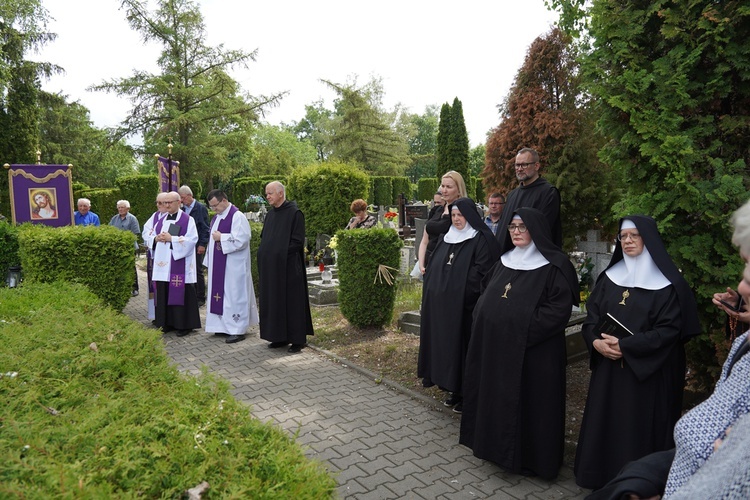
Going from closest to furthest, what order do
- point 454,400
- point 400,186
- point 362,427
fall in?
point 362,427 < point 454,400 < point 400,186

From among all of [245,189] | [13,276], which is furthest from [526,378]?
[245,189]

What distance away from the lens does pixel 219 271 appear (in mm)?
8094

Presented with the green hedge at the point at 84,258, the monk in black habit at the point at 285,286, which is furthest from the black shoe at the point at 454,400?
the green hedge at the point at 84,258

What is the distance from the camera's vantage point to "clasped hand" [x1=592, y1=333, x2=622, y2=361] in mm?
3428

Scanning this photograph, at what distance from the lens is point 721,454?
1324mm

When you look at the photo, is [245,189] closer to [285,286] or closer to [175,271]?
[175,271]

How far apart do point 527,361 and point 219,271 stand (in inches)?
209

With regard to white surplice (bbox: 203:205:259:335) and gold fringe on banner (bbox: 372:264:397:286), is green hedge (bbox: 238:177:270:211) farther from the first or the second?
gold fringe on banner (bbox: 372:264:397:286)

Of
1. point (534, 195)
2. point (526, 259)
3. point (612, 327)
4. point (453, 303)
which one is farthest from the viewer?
point (534, 195)

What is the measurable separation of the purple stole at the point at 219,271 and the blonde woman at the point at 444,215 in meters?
3.13

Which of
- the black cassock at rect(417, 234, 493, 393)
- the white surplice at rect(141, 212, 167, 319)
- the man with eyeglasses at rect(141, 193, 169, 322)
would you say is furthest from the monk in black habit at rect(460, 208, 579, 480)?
the white surplice at rect(141, 212, 167, 319)

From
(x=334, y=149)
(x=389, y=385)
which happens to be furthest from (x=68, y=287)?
(x=334, y=149)

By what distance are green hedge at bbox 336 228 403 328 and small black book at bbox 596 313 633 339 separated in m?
4.55

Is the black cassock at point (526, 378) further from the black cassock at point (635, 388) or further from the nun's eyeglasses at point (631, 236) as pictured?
the nun's eyeglasses at point (631, 236)
